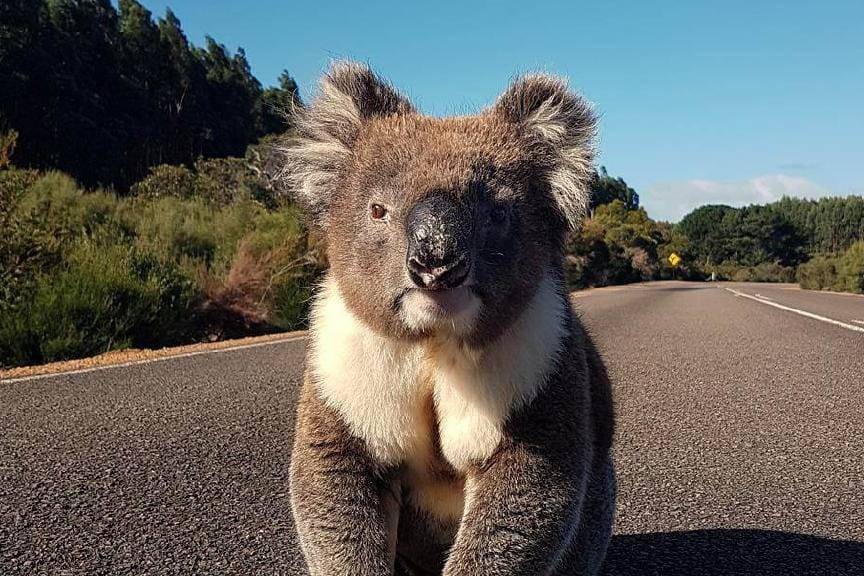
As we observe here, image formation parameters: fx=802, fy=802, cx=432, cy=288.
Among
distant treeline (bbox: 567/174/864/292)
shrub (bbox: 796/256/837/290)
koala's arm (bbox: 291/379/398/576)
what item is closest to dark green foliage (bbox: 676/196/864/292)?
distant treeline (bbox: 567/174/864/292)

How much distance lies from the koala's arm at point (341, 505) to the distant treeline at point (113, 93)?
91.7ft

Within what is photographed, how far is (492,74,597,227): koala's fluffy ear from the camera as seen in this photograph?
8.01ft

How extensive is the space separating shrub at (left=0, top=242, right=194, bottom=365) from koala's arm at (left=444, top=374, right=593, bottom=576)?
804 cm

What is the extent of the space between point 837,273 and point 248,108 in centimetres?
3804

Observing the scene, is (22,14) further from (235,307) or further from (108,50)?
(235,307)

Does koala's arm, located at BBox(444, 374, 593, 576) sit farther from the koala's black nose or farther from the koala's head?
the koala's black nose

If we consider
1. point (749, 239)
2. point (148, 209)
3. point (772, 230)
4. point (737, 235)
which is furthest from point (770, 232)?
point (148, 209)

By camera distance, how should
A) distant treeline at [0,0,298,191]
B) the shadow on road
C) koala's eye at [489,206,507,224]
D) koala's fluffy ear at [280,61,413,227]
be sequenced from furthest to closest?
distant treeline at [0,0,298,191] < the shadow on road < koala's fluffy ear at [280,61,413,227] < koala's eye at [489,206,507,224]

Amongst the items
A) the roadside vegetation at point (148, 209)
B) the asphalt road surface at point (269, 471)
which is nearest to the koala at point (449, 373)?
the roadside vegetation at point (148, 209)

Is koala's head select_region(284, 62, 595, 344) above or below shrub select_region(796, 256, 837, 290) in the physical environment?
above

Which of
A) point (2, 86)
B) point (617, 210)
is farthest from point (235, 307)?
point (617, 210)

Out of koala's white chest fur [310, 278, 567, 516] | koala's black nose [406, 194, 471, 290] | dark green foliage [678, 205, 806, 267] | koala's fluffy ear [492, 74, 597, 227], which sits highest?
koala's fluffy ear [492, 74, 597, 227]

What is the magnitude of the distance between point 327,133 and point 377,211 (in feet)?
1.47

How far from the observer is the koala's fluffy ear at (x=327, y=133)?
2.54 metres
